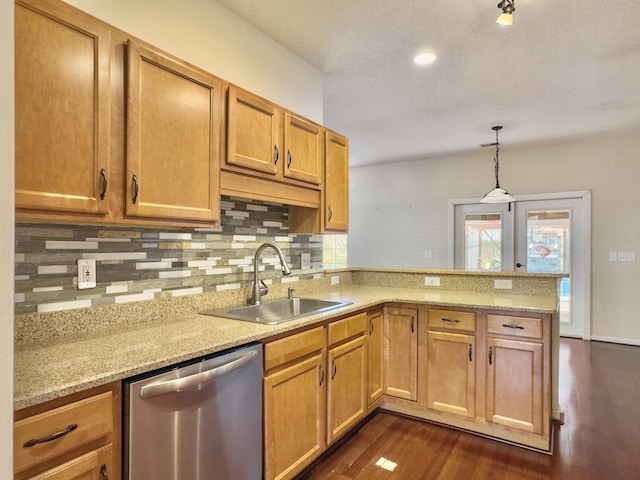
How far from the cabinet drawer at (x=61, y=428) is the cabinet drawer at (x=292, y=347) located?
70cm

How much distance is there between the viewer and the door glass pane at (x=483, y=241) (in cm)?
545

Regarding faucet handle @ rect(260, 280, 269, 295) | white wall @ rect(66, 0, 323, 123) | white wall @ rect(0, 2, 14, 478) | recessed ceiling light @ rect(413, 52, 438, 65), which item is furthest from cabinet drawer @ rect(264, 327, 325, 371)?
recessed ceiling light @ rect(413, 52, 438, 65)

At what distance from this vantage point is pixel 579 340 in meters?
4.79

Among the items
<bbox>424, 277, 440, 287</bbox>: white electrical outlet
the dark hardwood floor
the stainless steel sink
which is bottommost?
the dark hardwood floor

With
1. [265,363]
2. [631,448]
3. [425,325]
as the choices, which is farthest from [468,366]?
[265,363]

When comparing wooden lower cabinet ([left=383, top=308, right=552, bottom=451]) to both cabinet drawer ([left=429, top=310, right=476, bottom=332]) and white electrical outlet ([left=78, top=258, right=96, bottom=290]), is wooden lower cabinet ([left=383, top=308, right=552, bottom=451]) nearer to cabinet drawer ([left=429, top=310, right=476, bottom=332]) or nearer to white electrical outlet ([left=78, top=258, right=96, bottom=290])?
cabinet drawer ([left=429, top=310, right=476, bottom=332])

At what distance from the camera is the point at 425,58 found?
2748 mm

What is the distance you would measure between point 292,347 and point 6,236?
1.29 m

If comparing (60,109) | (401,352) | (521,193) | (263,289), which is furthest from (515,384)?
(521,193)

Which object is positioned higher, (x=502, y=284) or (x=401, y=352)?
(x=502, y=284)

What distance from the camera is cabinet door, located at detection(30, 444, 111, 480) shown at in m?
1.00

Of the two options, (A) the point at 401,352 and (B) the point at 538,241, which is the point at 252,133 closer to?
(A) the point at 401,352

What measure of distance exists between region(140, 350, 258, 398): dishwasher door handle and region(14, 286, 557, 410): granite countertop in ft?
0.20

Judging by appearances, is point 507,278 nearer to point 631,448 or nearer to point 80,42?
point 631,448
